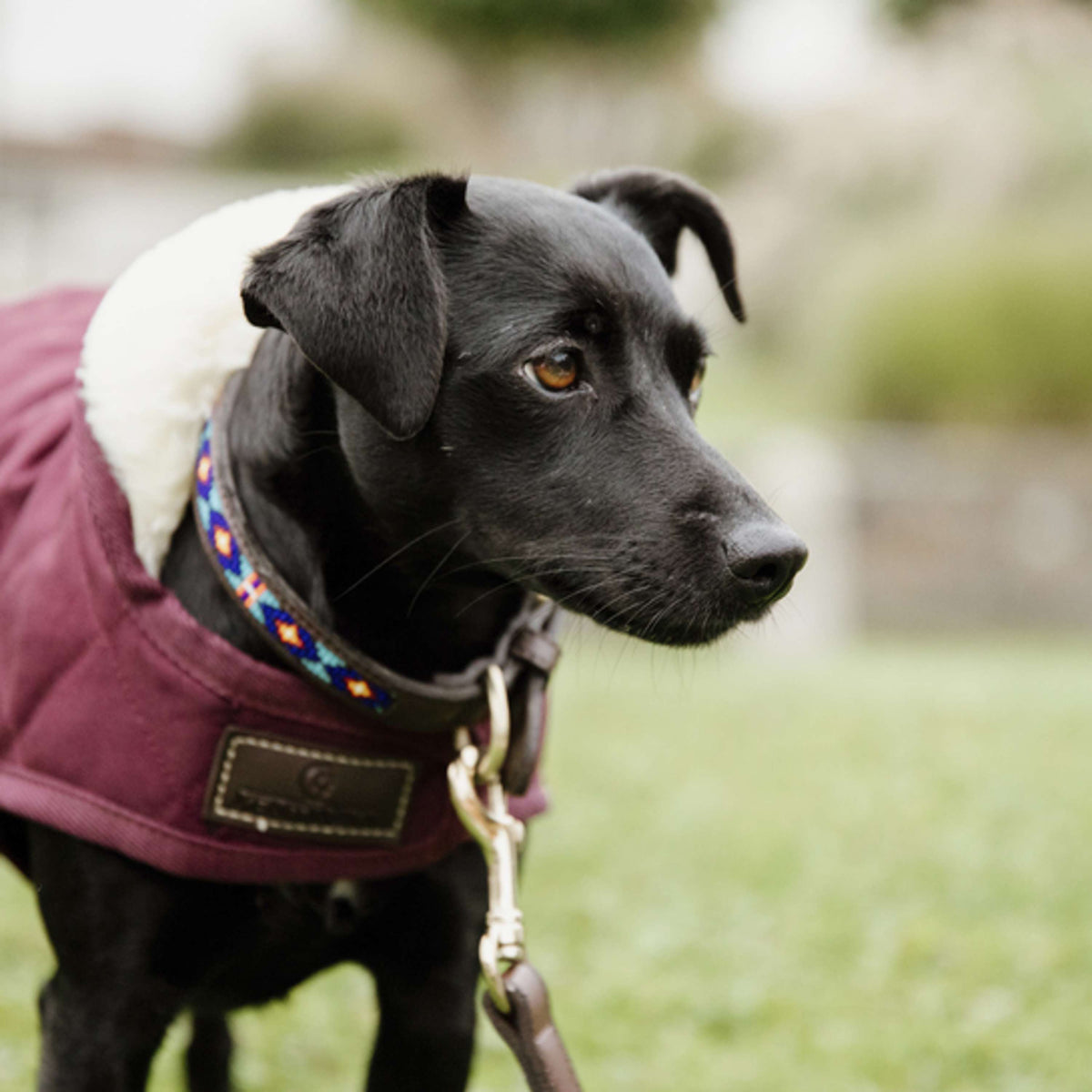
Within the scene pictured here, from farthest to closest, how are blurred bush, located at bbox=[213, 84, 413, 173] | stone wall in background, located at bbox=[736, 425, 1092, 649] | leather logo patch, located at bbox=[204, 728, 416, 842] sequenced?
blurred bush, located at bbox=[213, 84, 413, 173] < stone wall in background, located at bbox=[736, 425, 1092, 649] < leather logo patch, located at bbox=[204, 728, 416, 842]

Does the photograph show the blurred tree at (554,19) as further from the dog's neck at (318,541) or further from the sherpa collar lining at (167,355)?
the dog's neck at (318,541)

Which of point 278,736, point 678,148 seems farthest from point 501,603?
point 678,148

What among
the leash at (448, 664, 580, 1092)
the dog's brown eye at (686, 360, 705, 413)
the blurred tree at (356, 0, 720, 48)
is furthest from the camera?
the blurred tree at (356, 0, 720, 48)

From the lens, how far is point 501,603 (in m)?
2.26

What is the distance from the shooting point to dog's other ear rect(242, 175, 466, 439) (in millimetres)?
1864

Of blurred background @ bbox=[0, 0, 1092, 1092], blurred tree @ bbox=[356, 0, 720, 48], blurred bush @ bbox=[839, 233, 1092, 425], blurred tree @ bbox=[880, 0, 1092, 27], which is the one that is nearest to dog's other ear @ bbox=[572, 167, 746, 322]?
blurred background @ bbox=[0, 0, 1092, 1092]

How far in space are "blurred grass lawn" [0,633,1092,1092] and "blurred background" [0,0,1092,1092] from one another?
1 centimetres

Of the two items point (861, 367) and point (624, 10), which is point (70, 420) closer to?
point (861, 367)

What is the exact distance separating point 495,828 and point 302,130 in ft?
116

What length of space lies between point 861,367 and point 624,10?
80.5ft

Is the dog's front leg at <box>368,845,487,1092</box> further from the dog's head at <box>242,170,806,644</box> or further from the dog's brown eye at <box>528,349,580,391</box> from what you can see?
the dog's brown eye at <box>528,349,580,391</box>

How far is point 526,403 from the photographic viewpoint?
200 cm

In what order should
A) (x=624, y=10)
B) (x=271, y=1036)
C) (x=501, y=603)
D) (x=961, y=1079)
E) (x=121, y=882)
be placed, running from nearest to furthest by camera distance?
(x=121, y=882) < (x=501, y=603) < (x=961, y=1079) < (x=271, y=1036) < (x=624, y=10)

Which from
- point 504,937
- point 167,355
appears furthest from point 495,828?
point 167,355
